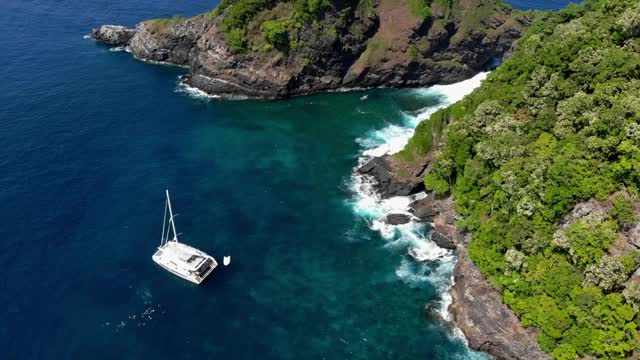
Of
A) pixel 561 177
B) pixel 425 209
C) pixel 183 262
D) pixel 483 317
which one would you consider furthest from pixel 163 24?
pixel 483 317

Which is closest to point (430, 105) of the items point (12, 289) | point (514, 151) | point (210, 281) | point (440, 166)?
point (440, 166)

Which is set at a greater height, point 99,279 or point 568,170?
point 568,170

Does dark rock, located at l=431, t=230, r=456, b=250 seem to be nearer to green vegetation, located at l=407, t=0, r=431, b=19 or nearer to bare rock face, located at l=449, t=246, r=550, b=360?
bare rock face, located at l=449, t=246, r=550, b=360

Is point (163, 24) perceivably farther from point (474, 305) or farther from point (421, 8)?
point (474, 305)

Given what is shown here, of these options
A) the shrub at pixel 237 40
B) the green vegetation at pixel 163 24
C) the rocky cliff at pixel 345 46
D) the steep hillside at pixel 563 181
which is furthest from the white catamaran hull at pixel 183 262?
the green vegetation at pixel 163 24

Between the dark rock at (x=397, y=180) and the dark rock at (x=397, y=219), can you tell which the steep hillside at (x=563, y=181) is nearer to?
the dark rock at (x=397, y=180)

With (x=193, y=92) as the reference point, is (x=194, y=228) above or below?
below

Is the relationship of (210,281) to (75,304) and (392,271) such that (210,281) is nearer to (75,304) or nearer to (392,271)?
(75,304)
